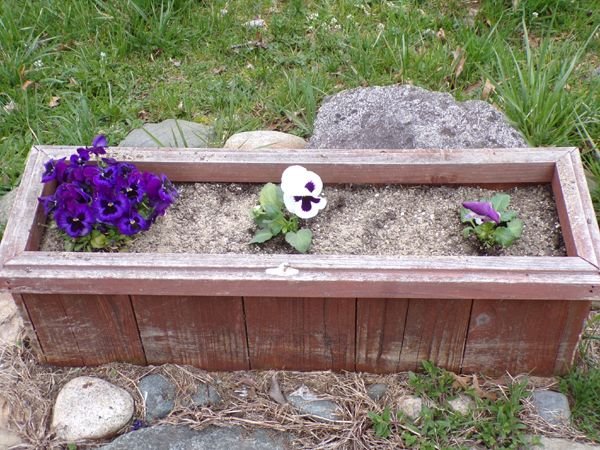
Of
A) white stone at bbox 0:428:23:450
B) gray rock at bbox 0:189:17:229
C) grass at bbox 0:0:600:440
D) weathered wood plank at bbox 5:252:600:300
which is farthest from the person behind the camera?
grass at bbox 0:0:600:440

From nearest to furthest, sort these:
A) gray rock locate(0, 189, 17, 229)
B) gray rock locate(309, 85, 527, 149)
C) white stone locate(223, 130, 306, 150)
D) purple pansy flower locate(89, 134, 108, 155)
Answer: purple pansy flower locate(89, 134, 108, 155)
gray rock locate(309, 85, 527, 149)
gray rock locate(0, 189, 17, 229)
white stone locate(223, 130, 306, 150)

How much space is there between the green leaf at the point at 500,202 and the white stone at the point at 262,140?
1.06 metres

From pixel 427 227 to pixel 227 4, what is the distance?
2291 mm

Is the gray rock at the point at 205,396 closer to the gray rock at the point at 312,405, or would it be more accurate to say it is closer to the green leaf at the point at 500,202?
the gray rock at the point at 312,405

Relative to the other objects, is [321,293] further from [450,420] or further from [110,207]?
[110,207]

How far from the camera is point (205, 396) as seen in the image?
8.77 feet

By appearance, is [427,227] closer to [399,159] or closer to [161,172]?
A: [399,159]

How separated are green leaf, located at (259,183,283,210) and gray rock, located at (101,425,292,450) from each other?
744 millimetres

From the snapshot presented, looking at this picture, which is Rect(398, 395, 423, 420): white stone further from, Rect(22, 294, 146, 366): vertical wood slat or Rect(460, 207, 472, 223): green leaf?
Rect(22, 294, 146, 366): vertical wood slat

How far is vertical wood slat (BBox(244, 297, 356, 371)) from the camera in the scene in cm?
249

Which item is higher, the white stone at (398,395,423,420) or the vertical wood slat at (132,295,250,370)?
the vertical wood slat at (132,295,250,370)

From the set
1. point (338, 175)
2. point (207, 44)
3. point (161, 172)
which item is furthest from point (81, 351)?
point (207, 44)

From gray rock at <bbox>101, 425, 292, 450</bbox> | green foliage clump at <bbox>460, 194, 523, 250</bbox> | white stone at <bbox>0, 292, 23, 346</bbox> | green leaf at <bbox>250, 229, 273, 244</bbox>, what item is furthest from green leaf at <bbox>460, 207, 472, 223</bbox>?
white stone at <bbox>0, 292, 23, 346</bbox>

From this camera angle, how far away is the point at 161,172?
2848mm
